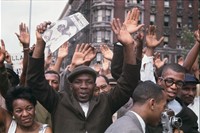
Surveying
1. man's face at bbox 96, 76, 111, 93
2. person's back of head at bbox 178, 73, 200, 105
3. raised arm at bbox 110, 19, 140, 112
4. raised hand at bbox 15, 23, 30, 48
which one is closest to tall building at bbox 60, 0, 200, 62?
man's face at bbox 96, 76, 111, 93

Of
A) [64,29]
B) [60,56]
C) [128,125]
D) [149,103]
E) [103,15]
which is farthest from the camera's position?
[103,15]

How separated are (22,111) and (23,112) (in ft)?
0.06

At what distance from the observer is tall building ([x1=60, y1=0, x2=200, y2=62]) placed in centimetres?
4872

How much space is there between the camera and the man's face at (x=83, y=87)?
4285 millimetres

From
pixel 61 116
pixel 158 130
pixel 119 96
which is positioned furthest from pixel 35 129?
pixel 158 130

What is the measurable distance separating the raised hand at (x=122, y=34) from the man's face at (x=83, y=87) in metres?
0.47

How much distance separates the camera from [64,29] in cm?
532

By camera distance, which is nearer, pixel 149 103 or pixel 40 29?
pixel 149 103

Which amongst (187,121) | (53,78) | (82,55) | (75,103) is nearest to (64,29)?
(82,55)

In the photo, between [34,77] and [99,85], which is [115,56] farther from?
[99,85]

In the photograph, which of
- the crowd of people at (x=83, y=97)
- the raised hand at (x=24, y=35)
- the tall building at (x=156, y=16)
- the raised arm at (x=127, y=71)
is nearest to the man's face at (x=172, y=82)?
the crowd of people at (x=83, y=97)

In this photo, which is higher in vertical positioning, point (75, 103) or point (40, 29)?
point (40, 29)

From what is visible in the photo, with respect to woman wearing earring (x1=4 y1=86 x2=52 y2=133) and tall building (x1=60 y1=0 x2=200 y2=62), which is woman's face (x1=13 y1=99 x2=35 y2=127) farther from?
tall building (x1=60 y1=0 x2=200 y2=62)

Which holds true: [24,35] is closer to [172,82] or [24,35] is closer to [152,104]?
[172,82]
